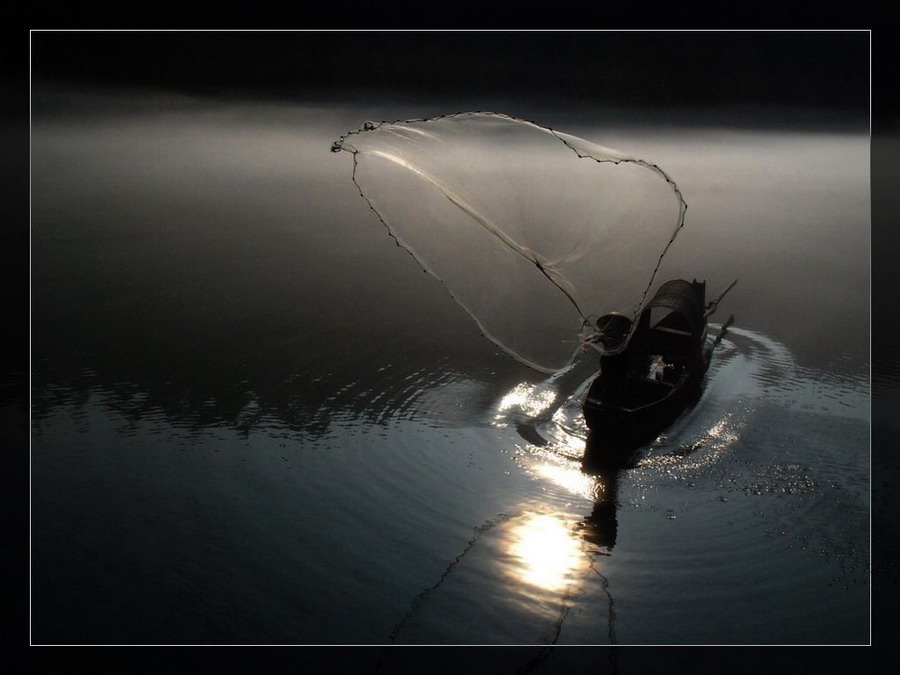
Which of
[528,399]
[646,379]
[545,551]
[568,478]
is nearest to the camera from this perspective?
[545,551]

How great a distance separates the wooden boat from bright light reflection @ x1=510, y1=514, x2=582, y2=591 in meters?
0.75

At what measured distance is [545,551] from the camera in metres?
4.50

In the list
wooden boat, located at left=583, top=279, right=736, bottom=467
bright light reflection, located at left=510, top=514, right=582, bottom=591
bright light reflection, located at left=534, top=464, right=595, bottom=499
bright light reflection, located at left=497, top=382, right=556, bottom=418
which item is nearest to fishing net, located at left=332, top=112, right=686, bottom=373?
wooden boat, located at left=583, top=279, right=736, bottom=467

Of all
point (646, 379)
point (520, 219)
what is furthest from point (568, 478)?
point (520, 219)

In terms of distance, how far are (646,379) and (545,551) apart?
5.80 ft

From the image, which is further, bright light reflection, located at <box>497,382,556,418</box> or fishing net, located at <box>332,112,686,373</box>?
bright light reflection, located at <box>497,382,556,418</box>

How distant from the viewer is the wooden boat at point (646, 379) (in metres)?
5.39

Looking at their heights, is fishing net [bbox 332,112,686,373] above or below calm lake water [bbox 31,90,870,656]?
above

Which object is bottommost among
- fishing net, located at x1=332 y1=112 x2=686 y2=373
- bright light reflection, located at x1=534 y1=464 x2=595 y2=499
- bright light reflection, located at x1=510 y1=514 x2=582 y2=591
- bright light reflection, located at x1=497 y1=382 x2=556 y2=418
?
bright light reflection, located at x1=510 y1=514 x2=582 y2=591

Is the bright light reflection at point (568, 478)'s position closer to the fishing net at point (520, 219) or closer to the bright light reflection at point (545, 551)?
the bright light reflection at point (545, 551)

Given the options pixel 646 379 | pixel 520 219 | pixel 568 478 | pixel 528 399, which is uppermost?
pixel 520 219

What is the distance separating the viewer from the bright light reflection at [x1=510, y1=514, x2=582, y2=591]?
4.28 metres

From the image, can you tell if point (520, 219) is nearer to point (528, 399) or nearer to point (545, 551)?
point (545, 551)

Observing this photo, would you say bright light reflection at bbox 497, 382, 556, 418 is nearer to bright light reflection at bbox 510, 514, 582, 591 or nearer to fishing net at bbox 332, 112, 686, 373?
fishing net at bbox 332, 112, 686, 373
